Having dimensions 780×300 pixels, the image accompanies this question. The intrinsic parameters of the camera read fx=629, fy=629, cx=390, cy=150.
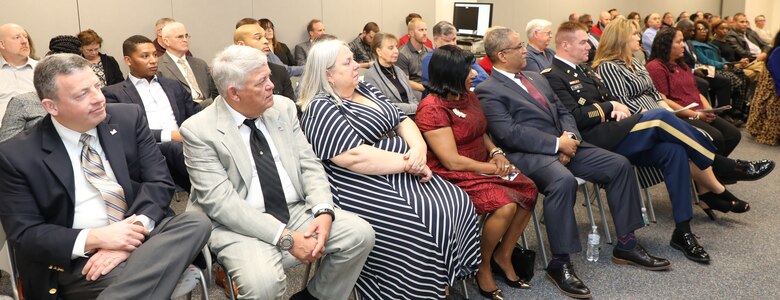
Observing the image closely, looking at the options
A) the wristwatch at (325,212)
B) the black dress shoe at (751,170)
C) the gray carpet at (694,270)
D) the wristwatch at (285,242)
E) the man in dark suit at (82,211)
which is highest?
the man in dark suit at (82,211)

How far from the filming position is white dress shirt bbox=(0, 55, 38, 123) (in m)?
4.44

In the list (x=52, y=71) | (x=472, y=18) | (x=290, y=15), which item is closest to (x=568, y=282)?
(x=52, y=71)

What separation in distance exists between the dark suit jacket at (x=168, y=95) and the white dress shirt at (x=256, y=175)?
3.74 ft

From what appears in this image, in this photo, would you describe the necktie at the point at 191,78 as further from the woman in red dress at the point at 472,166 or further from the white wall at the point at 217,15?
the woman in red dress at the point at 472,166

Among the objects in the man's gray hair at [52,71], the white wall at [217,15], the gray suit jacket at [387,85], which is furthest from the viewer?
the white wall at [217,15]

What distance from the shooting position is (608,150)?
372 centimetres

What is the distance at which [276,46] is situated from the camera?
7445mm

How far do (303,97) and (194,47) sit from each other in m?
4.29

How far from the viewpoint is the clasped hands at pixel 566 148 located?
3.41 m

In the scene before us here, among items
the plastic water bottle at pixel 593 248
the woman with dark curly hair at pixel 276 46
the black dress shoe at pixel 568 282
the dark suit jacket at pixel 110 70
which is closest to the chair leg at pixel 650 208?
the plastic water bottle at pixel 593 248

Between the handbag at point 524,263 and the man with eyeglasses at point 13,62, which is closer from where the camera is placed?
the handbag at point 524,263

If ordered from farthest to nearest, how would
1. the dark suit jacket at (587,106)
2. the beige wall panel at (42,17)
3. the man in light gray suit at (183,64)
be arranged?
the beige wall panel at (42,17) < the man in light gray suit at (183,64) < the dark suit jacket at (587,106)

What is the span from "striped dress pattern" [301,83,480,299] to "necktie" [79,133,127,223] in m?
0.87

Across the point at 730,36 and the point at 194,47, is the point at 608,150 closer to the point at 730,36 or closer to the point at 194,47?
the point at 194,47
